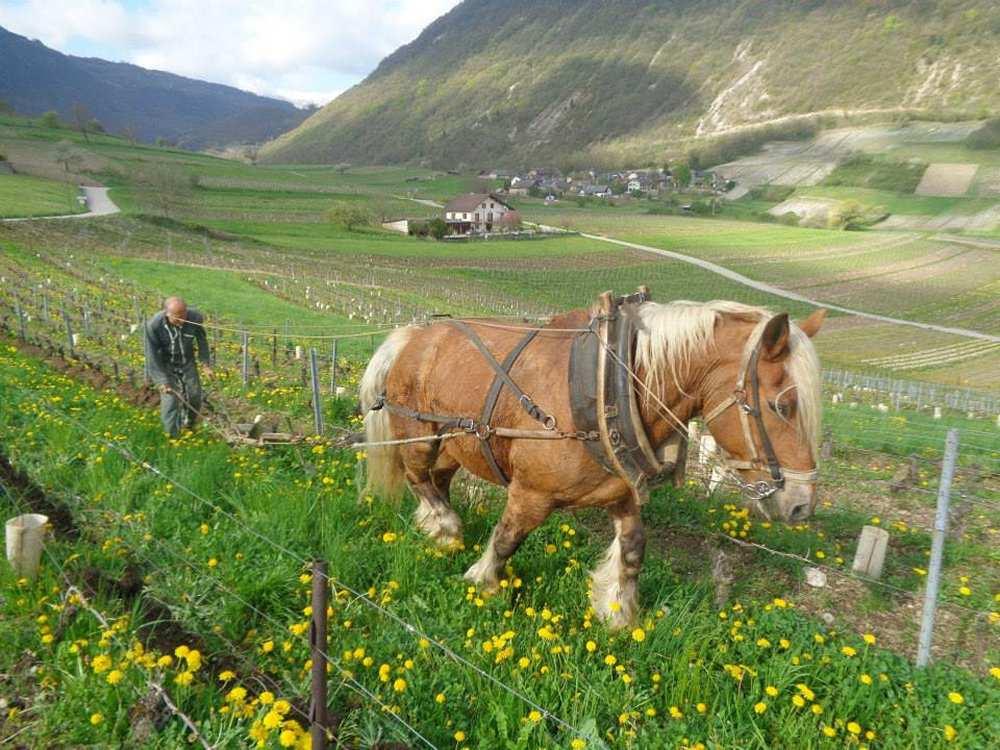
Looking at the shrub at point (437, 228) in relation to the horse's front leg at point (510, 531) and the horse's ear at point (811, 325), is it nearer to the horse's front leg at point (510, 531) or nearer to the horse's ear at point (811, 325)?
Result: the horse's front leg at point (510, 531)

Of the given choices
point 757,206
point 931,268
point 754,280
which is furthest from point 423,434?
point 757,206

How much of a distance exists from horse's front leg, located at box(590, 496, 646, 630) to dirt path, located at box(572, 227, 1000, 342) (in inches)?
2145

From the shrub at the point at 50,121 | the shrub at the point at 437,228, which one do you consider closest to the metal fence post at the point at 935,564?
the shrub at the point at 437,228

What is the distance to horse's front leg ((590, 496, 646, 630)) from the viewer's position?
13.0 ft

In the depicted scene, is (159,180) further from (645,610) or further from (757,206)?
(757,206)

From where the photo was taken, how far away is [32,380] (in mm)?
8258

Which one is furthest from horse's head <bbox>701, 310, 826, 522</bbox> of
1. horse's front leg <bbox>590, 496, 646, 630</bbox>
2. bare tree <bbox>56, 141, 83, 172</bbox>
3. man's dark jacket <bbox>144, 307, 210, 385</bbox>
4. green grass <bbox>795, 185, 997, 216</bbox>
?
green grass <bbox>795, 185, 997, 216</bbox>

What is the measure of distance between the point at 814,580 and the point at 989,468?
5.83m

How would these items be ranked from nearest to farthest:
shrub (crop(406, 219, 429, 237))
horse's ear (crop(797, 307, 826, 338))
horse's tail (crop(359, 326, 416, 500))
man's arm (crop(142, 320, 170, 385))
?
horse's ear (crop(797, 307, 826, 338)), horse's tail (crop(359, 326, 416, 500)), man's arm (crop(142, 320, 170, 385)), shrub (crop(406, 219, 429, 237))

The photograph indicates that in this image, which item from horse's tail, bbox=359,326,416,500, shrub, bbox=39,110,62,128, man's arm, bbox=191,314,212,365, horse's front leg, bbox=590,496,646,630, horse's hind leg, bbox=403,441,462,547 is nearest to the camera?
horse's front leg, bbox=590,496,646,630

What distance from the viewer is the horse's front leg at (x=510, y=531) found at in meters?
4.00

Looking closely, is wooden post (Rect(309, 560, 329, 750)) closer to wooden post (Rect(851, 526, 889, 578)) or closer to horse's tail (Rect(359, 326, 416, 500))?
horse's tail (Rect(359, 326, 416, 500))

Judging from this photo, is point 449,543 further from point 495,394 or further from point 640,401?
point 640,401

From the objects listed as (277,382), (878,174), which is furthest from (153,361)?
(878,174)
